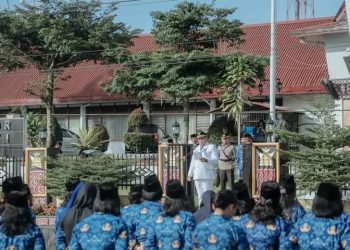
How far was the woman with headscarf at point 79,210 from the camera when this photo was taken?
7680 mm

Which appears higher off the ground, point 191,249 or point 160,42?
point 160,42

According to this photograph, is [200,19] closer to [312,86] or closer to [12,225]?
[312,86]

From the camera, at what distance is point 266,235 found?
7.45 meters

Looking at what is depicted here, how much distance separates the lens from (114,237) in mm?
7199

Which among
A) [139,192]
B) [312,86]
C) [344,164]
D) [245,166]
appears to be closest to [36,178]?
[245,166]

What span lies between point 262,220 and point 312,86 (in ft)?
81.2

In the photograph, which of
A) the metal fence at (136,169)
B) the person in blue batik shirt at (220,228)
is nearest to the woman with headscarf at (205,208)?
the person in blue batik shirt at (220,228)

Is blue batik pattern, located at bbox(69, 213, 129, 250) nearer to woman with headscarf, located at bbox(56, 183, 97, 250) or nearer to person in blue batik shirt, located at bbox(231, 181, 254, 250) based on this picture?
woman with headscarf, located at bbox(56, 183, 97, 250)

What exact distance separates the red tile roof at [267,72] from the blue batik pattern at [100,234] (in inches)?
970

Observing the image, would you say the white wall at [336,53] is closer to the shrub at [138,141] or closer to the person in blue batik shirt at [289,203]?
the shrub at [138,141]

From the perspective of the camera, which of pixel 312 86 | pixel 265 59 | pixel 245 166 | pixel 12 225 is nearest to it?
pixel 12 225

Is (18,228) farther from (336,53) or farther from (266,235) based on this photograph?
(336,53)

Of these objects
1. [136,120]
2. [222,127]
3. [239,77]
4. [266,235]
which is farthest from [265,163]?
[136,120]

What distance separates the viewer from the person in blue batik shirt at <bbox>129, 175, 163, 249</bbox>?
7.98 m
